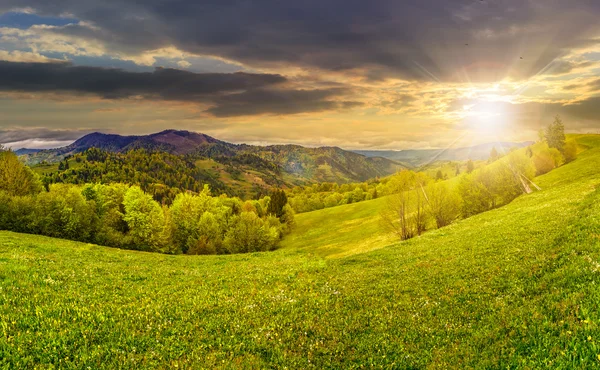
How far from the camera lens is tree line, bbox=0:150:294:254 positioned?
2633 inches

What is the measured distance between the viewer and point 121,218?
85562mm

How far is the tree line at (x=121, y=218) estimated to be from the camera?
66875mm

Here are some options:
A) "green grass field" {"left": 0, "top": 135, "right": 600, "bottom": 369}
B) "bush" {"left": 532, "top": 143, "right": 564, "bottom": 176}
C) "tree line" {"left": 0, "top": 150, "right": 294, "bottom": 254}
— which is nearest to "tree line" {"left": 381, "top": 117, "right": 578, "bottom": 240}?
"bush" {"left": 532, "top": 143, "right": 564, "bottom": 176}

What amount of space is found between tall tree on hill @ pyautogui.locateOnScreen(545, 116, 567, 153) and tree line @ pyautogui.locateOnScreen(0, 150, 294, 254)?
373 feet

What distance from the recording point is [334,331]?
442 inches

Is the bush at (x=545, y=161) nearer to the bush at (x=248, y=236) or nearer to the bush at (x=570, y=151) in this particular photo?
the bush at (x=570, y=151)

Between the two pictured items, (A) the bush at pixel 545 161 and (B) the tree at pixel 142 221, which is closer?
(B) the tree at pixel 142 221

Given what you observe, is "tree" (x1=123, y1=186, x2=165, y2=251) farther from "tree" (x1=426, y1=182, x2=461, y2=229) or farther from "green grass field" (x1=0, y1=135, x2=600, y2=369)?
"tree" (x1=426, y1=182, x2=461, y2=229)

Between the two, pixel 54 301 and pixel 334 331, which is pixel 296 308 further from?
pixel 54 301

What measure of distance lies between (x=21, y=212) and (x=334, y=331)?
80.7 meters

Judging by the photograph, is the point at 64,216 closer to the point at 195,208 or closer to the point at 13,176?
the point at 13,176

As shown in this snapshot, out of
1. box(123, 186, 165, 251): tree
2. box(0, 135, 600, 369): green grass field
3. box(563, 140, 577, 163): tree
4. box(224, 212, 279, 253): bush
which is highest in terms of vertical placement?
box(563, 140, 577, 163): tree

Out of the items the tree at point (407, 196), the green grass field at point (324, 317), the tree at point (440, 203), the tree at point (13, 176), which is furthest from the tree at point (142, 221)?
the tree at point (440, 203)

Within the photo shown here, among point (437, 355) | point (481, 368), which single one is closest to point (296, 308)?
point (437, 355)
